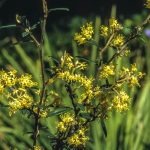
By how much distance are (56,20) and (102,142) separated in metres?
2.51

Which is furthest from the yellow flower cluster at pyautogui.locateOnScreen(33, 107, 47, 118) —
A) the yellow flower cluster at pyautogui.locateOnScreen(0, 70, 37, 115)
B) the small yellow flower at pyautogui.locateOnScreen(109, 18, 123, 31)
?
the small yellow flower at pyautogui.locateOnScreen(109, 18, 123, 31)

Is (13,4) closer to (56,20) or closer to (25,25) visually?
(56,20)

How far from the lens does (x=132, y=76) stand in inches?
55.9

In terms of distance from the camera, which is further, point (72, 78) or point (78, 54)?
point (78, 54)

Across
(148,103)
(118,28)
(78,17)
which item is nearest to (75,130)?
(118,28)

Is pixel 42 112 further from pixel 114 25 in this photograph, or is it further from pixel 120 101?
pixel 114 25

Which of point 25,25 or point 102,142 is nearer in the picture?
point 25,25

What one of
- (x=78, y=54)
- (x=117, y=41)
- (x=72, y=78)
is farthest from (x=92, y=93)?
(x=78, y=54)

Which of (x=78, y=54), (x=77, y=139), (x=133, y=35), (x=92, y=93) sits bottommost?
(x=77, y=139)

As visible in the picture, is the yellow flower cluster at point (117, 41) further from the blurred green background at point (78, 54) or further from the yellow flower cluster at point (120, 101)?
the yellow flower cluster at point (120, 101)

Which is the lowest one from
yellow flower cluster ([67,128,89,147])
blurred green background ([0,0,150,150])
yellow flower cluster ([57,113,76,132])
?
yellow flower cluster ([67,128,89,147])

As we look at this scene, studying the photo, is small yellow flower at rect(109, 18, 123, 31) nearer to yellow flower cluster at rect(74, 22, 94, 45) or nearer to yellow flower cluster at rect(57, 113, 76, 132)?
yellow flower cluster at rect(74, 22, 94, 45)

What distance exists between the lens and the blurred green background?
119 inches

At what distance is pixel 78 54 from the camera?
3.91m
